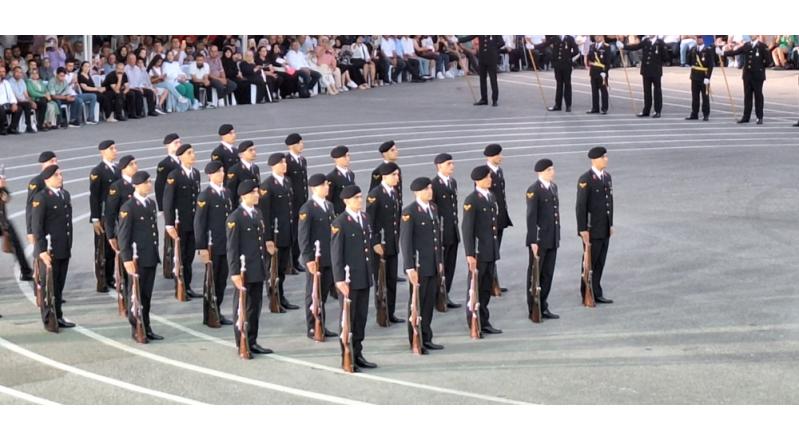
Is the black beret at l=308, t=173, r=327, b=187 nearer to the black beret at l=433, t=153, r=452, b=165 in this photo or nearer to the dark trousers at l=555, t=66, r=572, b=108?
the black beret at l=433, t=153, r=452, b=165

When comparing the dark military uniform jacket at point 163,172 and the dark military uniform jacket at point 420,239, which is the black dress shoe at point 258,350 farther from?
the dark military uniform jacket at point 163,172

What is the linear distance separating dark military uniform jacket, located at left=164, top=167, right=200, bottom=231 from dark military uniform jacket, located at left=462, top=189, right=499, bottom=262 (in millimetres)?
2834

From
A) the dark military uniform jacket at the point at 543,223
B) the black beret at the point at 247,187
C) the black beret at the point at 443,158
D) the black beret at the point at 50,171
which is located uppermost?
the black beret at the point at 50,171

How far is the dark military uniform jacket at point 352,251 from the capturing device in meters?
12.1

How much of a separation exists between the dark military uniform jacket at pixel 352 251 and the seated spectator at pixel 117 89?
1186cm

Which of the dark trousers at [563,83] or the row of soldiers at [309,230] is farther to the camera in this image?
the dark trousers at [563,83]

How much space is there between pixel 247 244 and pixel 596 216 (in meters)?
3.45

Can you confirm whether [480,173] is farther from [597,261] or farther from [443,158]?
[597,261]

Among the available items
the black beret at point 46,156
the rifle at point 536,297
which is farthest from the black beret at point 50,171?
the rifle at point 536,297

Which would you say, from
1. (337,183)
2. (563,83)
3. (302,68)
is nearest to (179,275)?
(337,183)

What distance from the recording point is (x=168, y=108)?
81.2 feet

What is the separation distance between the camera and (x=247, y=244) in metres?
12.6

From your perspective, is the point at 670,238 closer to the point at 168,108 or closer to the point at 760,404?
the point at 760,404

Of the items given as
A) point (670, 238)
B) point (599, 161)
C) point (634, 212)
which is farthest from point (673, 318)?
point (634, 212)
